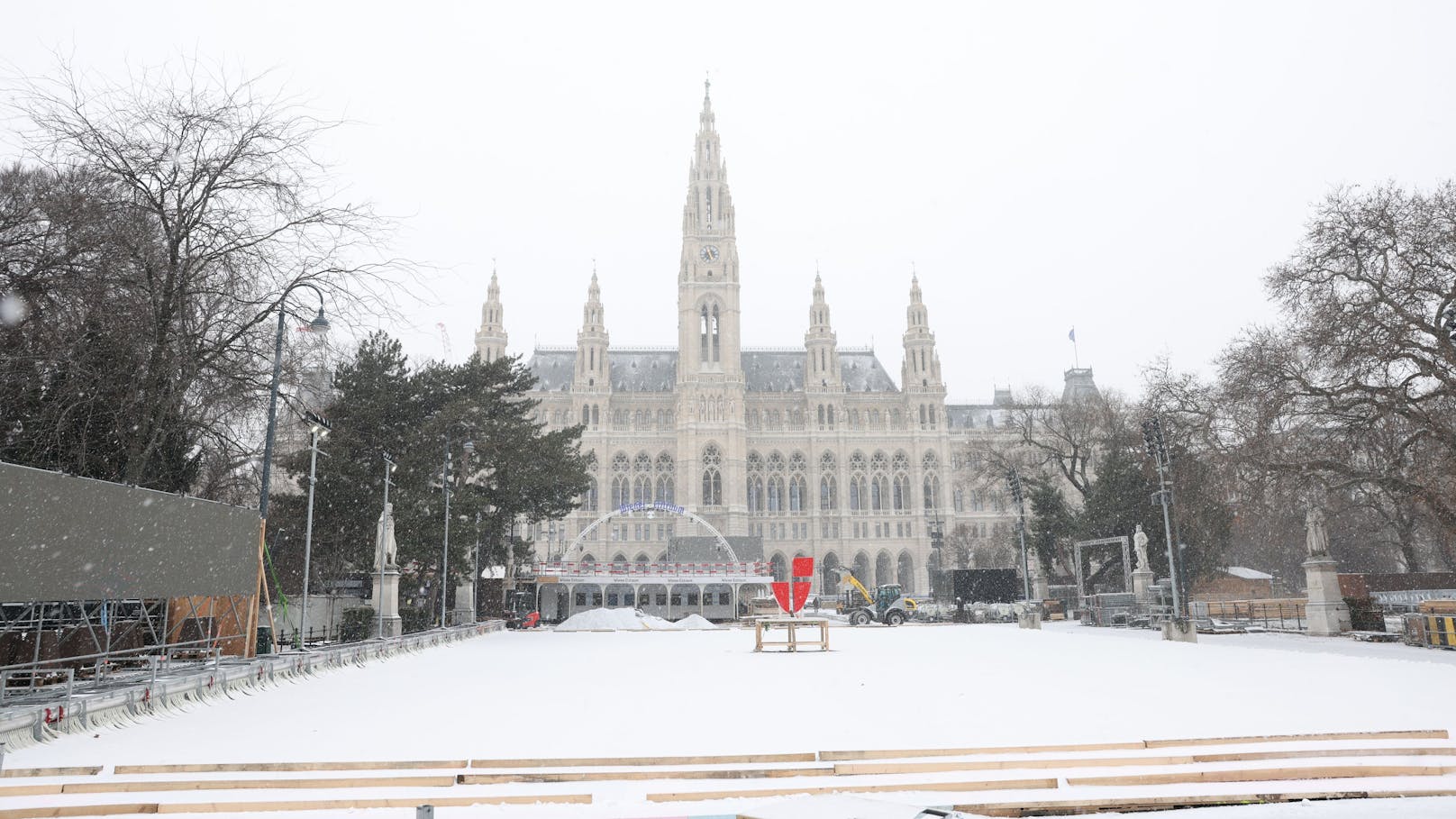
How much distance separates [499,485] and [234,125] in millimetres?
24923

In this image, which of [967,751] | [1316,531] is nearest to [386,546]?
[967,751]

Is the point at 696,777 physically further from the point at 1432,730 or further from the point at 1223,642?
the point at 1223,642

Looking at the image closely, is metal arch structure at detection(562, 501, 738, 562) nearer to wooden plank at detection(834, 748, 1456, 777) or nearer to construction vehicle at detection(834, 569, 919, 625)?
construction vehicle at detection(834, 569, 919, 625)

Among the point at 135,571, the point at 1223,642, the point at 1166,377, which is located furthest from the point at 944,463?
the point at 135,571

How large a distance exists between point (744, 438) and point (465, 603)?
156ft

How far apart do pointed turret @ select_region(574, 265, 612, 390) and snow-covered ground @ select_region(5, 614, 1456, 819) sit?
65.4 metres

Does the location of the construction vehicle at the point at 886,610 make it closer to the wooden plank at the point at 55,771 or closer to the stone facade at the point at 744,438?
the wooden plank at the point at 55,771

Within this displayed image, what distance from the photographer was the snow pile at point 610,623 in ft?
130

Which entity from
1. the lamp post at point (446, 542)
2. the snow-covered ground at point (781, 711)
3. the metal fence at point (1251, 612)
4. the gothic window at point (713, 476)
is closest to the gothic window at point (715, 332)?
the gothic window at point (713, 476)

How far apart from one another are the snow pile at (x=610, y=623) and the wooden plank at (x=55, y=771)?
3232 centimetres

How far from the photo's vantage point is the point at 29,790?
6.67 meters

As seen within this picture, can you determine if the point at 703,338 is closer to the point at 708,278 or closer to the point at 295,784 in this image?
the point at 708,278

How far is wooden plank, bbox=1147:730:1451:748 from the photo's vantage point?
7.82 meters

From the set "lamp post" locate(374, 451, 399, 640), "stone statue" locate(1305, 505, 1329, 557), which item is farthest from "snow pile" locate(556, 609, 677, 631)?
"stone statue" locate(1305, 505, 1329, 557)
